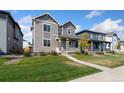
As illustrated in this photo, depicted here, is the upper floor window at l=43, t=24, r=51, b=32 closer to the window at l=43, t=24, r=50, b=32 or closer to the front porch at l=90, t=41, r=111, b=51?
the window at l=43, t=24, r=50, b=32

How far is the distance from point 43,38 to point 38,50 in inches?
69.3

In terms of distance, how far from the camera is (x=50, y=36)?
25.6 m

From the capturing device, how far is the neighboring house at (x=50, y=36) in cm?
2400

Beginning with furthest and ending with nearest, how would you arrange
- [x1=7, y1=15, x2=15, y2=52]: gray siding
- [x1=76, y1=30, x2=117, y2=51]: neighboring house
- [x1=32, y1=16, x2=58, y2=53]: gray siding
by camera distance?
[x1=76, y1=30, x2=117, y2=51]: neighboring house → [x1=32, y1=16, x2=58, y2=53]: gray siding → [x1=7, y1=15, x2=15, y2=52]: gray siding

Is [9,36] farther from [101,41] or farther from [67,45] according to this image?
[101,41]

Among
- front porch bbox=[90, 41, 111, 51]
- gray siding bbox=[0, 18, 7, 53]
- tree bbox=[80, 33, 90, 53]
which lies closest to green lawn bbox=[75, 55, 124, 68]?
tree bbox=[80, 33, 90, 53]

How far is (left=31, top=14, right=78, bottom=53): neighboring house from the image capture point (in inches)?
945

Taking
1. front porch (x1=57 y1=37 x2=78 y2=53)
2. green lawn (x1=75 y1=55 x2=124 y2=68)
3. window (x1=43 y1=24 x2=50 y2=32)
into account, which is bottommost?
green lawn (x1=75 y1=55 x2=124 y2=68)

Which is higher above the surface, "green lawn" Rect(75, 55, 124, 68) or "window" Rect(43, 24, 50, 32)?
"window" Rect(43, 24, 50, 32)

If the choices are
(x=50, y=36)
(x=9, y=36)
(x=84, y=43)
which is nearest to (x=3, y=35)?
(x=9, y=36)

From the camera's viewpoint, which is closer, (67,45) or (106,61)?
(106,61)

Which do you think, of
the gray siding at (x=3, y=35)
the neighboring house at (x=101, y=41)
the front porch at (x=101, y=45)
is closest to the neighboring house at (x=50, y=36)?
the gray siding at (x=3, y=35)

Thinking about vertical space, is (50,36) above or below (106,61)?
above

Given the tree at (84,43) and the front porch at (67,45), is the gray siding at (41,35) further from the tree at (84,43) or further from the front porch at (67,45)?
the tree at (84,43)
